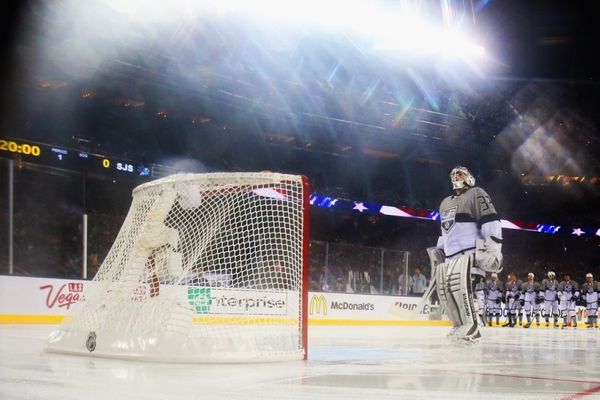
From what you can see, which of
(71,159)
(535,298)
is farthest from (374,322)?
(71,159)

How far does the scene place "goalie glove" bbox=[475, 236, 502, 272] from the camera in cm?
602

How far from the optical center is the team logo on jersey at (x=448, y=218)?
637 centimetres

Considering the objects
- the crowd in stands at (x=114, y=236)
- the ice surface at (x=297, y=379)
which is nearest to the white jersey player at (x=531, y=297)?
the crowd in stands at (x=114, y=236)

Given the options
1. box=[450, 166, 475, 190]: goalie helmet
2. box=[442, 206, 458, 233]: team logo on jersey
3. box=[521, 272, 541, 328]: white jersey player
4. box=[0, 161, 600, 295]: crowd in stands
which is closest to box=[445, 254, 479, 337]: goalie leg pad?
box=[442, 206, 458, 233]: team logo on jersey

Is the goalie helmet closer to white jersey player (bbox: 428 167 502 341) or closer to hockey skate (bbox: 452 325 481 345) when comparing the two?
white jersey player (bbox: 428 167 502 341)

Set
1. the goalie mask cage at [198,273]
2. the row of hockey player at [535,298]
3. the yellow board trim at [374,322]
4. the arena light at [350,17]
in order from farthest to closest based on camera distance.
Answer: the row of hockey player at [535,298] < the arena light at [350,17] < the yellow board trim at [374,322] < the goalie mask cage at [198,273]

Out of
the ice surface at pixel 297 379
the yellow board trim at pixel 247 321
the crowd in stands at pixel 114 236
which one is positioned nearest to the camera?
the ice surface at pixel 297 379

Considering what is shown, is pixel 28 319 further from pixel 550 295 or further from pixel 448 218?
pixel 550 295

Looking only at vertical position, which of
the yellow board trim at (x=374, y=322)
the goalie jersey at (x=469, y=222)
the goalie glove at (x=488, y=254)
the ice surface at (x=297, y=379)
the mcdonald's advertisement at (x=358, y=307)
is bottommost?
the yellow board trim at (x=374, y=322)

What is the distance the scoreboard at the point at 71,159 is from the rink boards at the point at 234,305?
3.44 m

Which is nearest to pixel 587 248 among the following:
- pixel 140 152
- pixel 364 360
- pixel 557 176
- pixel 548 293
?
pixel 557 176

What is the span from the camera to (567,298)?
17094mm

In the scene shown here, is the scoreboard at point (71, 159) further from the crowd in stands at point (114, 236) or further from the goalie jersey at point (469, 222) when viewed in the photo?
the goalie jersey at point (469, 222)

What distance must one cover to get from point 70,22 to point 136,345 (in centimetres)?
1207
